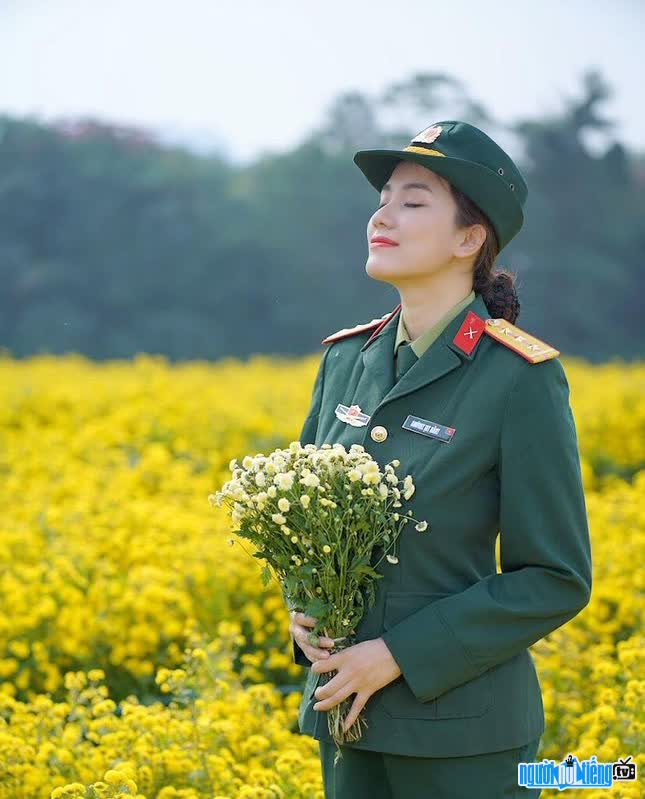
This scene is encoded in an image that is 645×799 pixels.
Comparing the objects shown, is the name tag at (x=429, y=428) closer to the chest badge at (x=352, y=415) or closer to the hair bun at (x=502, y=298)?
the chest badge at (x=352, y=415)

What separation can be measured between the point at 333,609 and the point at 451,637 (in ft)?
0.66

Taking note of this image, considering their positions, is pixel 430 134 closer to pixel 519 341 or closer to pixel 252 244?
pixel 519 341

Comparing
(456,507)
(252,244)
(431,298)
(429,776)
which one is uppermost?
(252,244)

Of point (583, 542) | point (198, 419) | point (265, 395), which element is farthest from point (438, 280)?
point (265, 395)

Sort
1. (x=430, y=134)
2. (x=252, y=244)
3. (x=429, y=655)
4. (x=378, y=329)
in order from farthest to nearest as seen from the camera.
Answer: (x=252, y=244) → (x=378, y=329) → (x=430, y=134) → (x=429, y=655)

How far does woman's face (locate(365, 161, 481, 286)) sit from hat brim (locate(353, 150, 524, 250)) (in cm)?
4

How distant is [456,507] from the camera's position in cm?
195

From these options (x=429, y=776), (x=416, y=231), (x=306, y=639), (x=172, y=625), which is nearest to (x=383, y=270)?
(x=416, y=231)

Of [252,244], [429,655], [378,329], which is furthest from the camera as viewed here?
[252,244]

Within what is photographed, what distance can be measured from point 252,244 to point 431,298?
818 inches

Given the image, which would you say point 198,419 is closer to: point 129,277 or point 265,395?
point 265,395

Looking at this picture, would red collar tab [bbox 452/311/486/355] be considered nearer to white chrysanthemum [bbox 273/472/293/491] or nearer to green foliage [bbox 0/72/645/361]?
white chrysanthemum [bbox 273/472/293/491]

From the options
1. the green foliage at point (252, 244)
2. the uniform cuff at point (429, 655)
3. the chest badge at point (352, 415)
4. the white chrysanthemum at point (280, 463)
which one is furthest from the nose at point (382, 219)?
the green foliage at point (252, 244)

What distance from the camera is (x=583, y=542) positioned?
192cm
